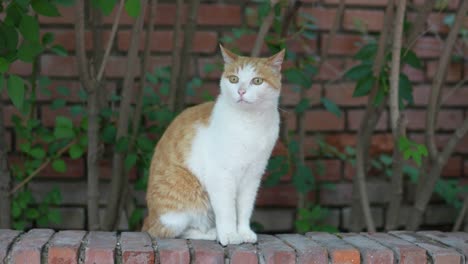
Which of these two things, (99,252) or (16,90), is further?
(16,90)

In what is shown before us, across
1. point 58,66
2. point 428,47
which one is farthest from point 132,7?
point 428,47

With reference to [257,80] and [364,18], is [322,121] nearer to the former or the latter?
[364,18]

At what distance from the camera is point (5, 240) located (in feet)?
5.36

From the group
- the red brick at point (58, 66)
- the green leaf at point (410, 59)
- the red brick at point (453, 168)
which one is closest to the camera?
the green leaf at point (410, 59)

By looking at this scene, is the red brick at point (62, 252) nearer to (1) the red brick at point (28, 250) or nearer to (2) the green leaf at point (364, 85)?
(1) the red brick at point (28, 250)

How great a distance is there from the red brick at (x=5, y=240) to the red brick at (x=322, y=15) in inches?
56.5

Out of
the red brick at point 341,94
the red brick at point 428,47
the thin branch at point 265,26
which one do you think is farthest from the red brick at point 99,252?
the red brick at point 428,47

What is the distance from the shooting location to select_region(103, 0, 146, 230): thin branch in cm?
207

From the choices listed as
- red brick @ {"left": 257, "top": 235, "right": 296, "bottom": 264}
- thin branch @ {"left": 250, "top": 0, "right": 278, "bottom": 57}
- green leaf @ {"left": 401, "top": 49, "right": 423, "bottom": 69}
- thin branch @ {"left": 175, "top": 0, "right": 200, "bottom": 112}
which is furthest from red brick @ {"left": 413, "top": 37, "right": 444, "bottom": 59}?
red brick @ {"left": 257, "top": 235, "right": 296, "bottom": 264}

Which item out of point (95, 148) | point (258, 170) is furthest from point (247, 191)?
point (95, 148)

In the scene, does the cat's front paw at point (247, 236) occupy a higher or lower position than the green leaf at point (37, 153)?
lower

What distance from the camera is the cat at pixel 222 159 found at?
169cm

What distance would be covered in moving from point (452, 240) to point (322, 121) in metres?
0.94

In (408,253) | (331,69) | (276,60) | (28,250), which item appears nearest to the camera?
(28,250)
